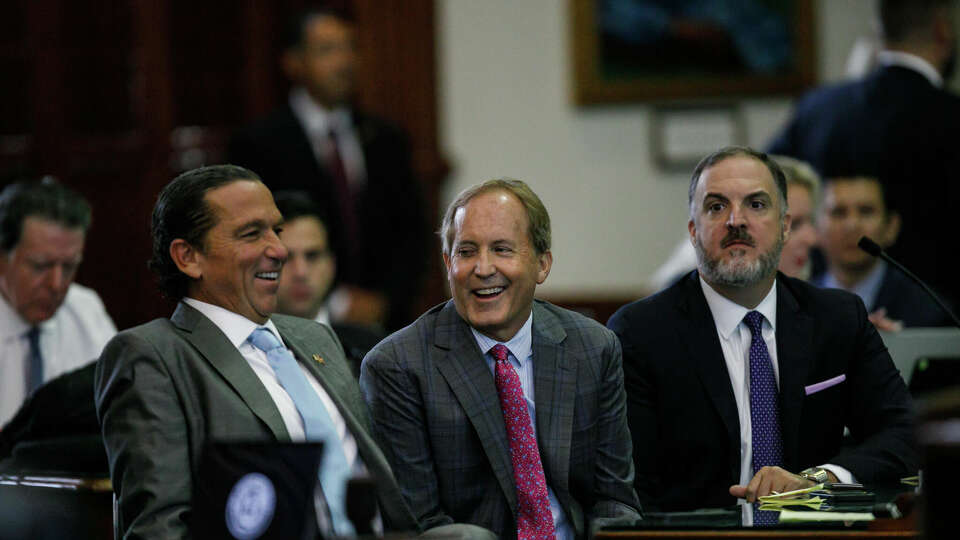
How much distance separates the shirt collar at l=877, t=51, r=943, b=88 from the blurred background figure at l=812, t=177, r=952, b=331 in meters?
0.46

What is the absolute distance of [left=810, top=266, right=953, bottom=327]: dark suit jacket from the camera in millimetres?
4109

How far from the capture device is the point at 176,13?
22.4 feet

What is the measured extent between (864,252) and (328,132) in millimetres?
2371

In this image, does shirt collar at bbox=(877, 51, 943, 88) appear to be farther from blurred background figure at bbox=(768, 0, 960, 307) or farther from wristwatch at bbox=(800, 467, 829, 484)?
wristwatch at bbox=(800, 467, 829, 484)

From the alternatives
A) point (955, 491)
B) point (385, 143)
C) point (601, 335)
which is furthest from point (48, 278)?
point (955, 491)

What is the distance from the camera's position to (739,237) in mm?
3041

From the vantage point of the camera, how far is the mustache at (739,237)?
9.96 feet

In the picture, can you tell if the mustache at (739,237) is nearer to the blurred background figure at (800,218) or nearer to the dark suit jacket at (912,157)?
the blurred background figure at (800,218)

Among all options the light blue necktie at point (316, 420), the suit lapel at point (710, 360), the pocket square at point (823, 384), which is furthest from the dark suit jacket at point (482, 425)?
the pocket square at point (823, 384)

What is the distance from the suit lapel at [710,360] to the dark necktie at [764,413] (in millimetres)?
46

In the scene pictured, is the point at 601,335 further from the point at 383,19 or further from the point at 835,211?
the point at 383,19

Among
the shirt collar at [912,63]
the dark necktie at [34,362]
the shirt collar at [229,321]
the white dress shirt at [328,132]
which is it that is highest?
the shirt collar at [912,63]

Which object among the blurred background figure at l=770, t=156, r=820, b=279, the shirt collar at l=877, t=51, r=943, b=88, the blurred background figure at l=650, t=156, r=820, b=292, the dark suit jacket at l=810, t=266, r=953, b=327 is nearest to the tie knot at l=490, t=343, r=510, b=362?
the blurred background figure at l=650, t=156, r=820, b=292

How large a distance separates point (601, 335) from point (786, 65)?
3799mm
